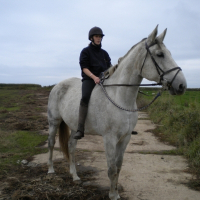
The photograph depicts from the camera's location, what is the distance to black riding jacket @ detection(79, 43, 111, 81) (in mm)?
3593

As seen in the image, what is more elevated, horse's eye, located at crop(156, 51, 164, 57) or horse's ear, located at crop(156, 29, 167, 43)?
horse's ear, located at crop(156, 29, 167, 43)

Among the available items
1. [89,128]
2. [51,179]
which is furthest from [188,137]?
[51,179]

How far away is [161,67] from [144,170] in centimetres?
273

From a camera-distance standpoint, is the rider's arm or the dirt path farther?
A: the dirt path

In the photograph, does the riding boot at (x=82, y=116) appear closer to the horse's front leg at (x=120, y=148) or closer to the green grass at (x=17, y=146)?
the horse's front leg at (x=120, y=148)

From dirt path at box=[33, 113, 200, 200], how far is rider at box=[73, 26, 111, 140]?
1337mm

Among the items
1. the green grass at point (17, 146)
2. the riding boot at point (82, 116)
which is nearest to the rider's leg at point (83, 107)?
the riding boot at point (82, 116)

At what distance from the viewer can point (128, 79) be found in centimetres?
312

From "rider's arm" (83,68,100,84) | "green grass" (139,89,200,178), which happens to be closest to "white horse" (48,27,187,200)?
"rider's arm" (83,68,100,84)

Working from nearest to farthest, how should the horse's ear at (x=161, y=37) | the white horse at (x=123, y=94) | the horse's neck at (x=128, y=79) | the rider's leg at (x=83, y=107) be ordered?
the white horse at (x=123, y=94) → the horse's ear at (x=161, y=37) → the horse's neck at (x=128, y=79) → the rider's leg at (x=83, y=107)

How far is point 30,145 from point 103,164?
8.46ft

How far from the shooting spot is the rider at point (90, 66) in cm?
349

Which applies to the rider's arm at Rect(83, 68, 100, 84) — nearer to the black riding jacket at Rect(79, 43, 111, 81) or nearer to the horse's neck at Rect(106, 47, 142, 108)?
the black riding jacket at Rect(79, 43, 111, 81)

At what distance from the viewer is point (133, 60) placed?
9.98 feet
